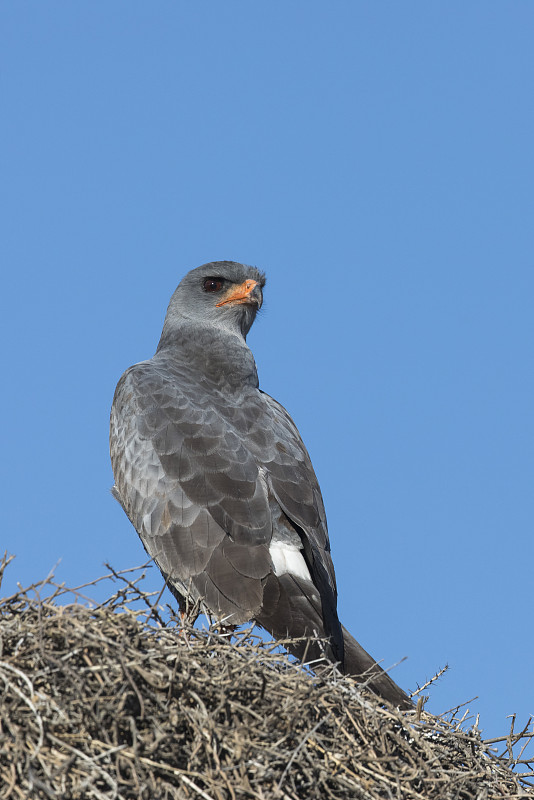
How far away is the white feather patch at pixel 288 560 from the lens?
20.8 ft

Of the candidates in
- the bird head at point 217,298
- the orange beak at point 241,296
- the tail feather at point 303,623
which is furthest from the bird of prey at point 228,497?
the orange beak at point 241,296

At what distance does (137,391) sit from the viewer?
299 inches

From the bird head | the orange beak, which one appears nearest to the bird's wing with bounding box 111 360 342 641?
the bird head

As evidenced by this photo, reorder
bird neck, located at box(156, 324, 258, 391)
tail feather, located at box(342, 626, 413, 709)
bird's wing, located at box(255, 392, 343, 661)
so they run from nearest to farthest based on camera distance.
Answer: tail feather, located at box(342, 626, 413, 709)
bird's wing, located at box(255, 392, 343, 661)
bird neck, located at box(156, 324, 258, 391)

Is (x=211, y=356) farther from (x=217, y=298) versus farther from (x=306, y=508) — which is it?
(x=306, y=508)

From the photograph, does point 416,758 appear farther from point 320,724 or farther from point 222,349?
point 222,349

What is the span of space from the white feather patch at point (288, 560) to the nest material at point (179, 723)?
1.50 meters

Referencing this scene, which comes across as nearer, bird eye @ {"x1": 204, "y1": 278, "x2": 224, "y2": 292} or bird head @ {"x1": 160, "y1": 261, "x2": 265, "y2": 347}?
bird head @ {"x1": 160, "y1": 261, "x2": 265, "y2": 347}

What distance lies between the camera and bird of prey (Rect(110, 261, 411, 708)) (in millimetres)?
6090

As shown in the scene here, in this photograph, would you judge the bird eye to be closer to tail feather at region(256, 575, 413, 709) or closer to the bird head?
the bird head

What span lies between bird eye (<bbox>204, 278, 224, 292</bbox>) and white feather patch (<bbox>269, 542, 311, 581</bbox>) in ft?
10.7

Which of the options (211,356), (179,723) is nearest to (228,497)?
(211,356)

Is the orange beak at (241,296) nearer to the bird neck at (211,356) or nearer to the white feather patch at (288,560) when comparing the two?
the bird neck at (211,356)

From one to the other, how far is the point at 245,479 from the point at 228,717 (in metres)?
2.67
